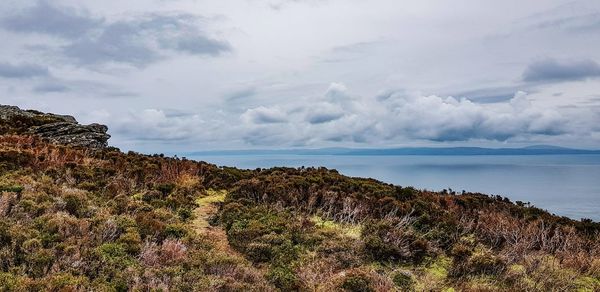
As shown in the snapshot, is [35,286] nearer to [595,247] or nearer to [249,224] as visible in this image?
[249,224]

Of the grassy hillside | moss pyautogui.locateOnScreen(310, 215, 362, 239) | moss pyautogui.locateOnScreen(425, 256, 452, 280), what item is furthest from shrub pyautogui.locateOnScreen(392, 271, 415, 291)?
moss pyautogui.locateOnScreen(310, 215, 362, 239)

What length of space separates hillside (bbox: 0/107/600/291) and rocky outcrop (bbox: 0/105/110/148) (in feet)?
Result: 22.1

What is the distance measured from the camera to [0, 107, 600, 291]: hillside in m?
8.51

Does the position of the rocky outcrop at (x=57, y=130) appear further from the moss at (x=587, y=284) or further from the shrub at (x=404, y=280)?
the moss at (x=587, y=284)

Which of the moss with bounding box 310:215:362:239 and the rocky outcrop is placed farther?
the rocky outcrop

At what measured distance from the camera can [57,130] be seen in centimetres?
2516

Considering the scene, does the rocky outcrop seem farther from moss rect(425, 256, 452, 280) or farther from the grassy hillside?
moss rect(425, 256, 452, 280)

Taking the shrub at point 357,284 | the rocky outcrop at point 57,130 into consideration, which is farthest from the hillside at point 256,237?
the rocky outcrop at point 57,130

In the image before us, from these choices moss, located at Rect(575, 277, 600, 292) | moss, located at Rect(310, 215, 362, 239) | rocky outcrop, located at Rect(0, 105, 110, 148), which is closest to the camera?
moss, located at Rect(575, 277, 600, 292)

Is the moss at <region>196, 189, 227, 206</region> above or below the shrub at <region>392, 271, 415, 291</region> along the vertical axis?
above

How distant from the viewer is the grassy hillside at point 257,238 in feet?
27.9

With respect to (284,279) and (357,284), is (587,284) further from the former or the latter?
(284,279)

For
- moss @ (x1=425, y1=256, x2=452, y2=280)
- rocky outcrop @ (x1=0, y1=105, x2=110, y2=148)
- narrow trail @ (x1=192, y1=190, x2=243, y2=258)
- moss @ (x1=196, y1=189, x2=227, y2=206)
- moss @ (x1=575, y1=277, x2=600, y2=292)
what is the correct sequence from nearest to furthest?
moss @ (x1=575, y1=277, x2=600, y2=292), moss @ (x1=425, y1=256, x2=452, y2=280), narrow trail @ (x1=192, y1=190, x2=243, y2=258), moss @ (x1=196, y1=189, x2=227, y2=206), rocky outcrop @ (x1=0, y1=105, x2=110, y2=148)

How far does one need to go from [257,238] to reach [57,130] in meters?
19.6
